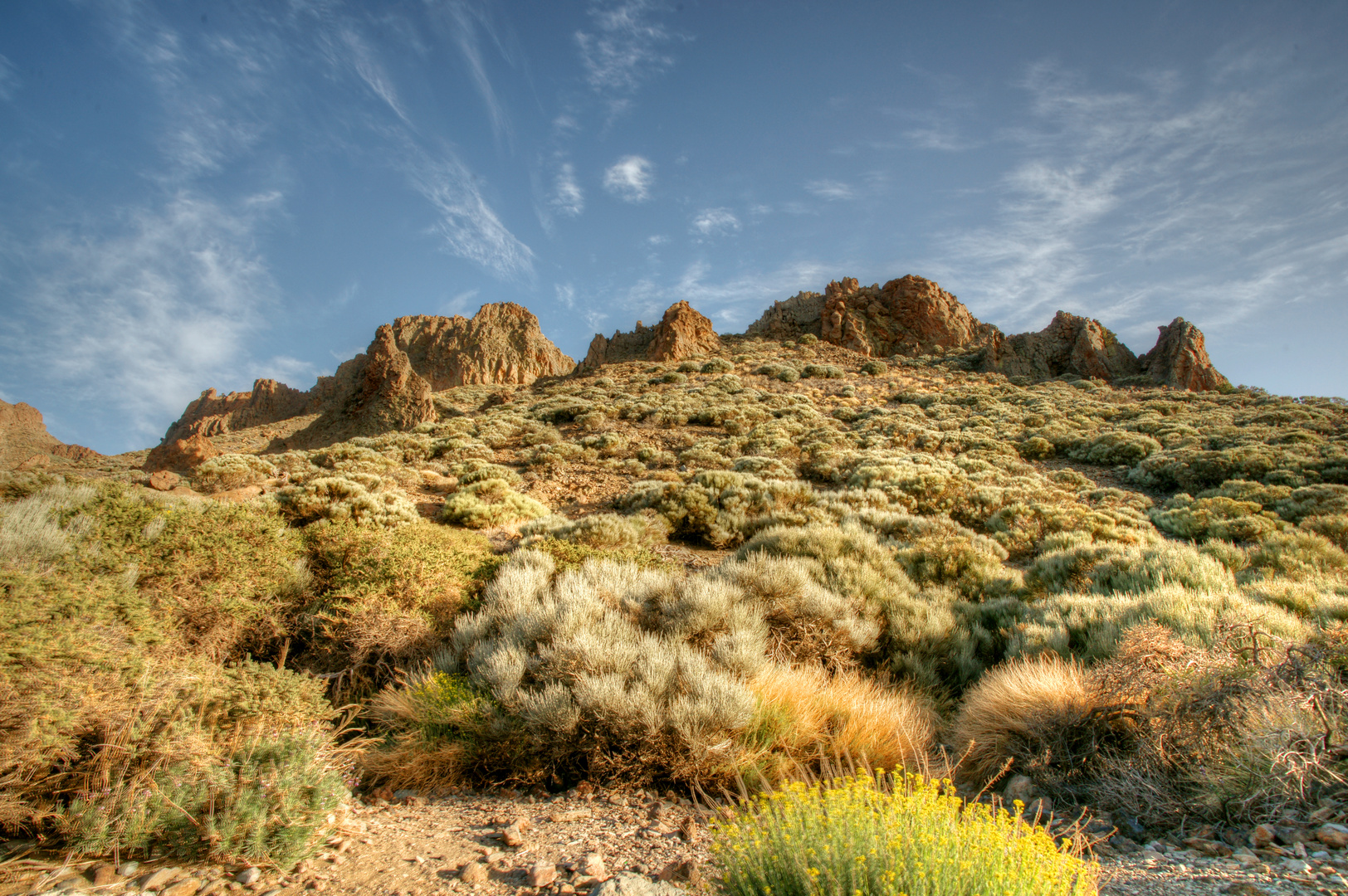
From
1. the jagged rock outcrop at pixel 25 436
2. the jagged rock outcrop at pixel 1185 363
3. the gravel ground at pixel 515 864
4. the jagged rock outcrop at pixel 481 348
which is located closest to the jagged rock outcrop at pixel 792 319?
the jagged rock outcrop at pixel 481 348

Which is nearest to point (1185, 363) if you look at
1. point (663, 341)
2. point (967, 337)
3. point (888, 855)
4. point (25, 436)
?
point (967, 337)

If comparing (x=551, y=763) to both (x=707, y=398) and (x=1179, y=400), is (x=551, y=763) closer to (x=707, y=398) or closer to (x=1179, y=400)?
(x=707, y=398)

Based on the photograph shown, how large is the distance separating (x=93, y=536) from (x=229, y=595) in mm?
1177

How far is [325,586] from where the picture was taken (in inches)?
217

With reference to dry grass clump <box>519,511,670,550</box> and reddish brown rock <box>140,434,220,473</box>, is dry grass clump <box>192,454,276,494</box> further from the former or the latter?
dry grass clump <box>519,511,670,550</box>

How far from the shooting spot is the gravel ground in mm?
2271

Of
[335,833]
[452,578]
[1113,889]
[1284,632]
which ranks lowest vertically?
[1113,889]

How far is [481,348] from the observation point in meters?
48.3

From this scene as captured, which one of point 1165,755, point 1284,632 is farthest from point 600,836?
point 1284,632

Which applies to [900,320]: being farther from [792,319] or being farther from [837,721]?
[837,721]

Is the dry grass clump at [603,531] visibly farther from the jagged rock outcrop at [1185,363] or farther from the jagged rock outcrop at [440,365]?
the jagged rock outcrop at [1185,363]

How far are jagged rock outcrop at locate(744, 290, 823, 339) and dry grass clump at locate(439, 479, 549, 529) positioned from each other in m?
34.3

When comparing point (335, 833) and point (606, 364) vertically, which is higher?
point (606, 364)

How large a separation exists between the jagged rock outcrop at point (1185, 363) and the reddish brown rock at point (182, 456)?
44986 mm
